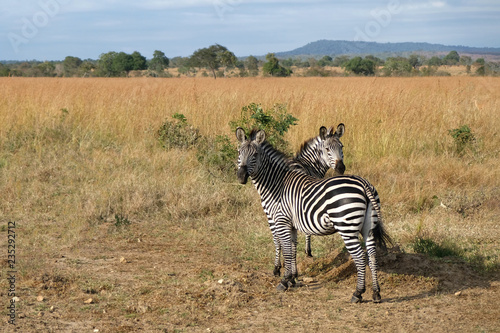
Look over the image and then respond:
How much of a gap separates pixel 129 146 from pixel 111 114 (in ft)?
6.92

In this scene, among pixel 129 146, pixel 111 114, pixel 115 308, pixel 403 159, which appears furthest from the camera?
pixel 111 114

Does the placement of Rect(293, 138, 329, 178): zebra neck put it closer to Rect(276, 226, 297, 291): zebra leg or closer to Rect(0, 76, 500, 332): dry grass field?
Rect(0, 76, 500, 332): dry grass field

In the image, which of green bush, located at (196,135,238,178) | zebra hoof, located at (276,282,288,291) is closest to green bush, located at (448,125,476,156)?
green bush, located at (196,135,238,178)

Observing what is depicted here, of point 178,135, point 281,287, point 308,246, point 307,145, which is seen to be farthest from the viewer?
point 178,135

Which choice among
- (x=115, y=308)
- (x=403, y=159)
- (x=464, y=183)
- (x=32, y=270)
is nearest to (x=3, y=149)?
(x=32, y=270)

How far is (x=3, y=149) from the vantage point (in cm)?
967

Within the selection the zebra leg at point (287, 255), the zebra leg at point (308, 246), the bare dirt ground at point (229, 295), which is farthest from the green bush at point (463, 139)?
the zebra leg at point (287, 255)

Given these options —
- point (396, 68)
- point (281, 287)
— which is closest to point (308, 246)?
point (281, 287)

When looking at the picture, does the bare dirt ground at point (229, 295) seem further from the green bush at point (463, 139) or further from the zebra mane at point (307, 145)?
the green bush at point (463, 139)

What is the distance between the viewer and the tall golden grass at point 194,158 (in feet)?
23.0

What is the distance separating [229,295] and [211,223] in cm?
234

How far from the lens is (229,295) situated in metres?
4.58

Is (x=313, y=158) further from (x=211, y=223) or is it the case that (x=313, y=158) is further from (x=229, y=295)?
(x=229, y=295)

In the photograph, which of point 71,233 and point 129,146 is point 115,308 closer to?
point 71,233
